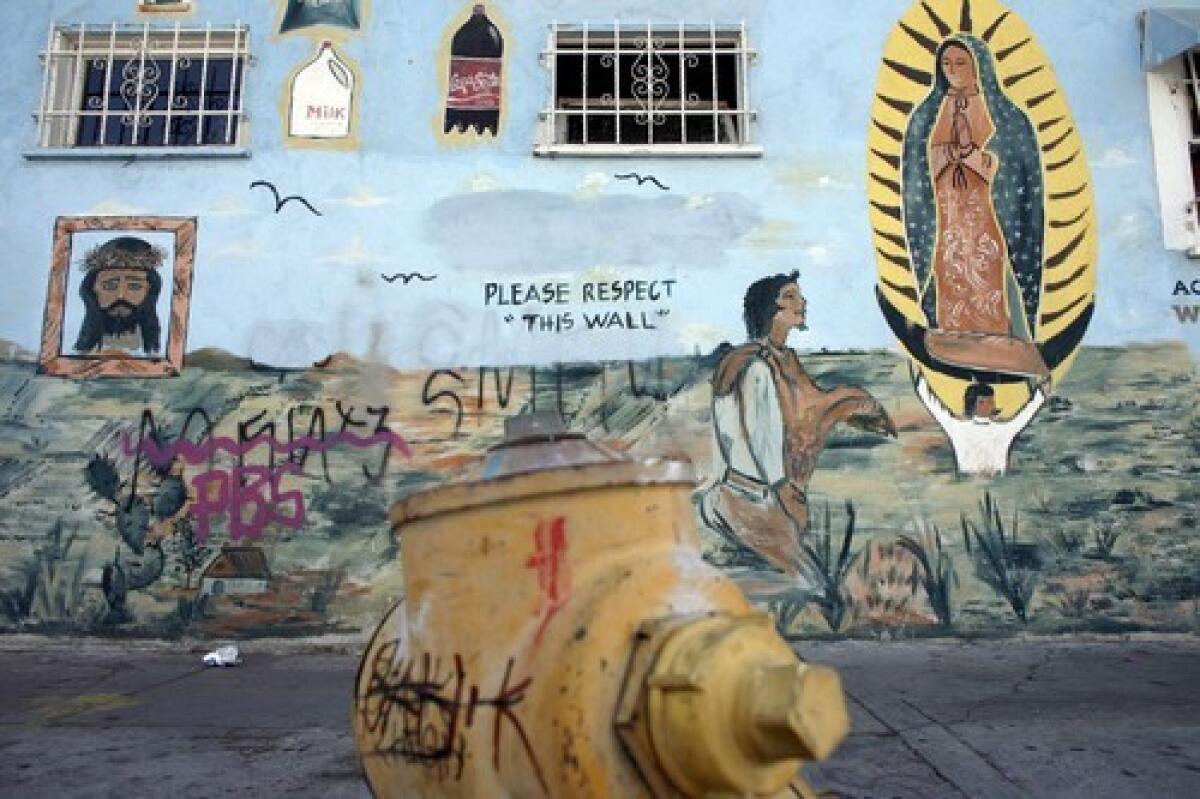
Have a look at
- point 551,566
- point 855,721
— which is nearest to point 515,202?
point 855,721

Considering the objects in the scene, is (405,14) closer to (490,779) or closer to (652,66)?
(652,66)

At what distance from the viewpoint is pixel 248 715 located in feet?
12.9

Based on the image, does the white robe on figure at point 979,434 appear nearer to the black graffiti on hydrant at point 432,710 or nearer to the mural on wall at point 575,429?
the mural on wall at point 575,429

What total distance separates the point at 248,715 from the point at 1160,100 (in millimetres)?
6935

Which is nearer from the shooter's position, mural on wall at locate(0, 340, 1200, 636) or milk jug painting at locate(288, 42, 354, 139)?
mural on wall at locate(0, 340, 1200, 636)

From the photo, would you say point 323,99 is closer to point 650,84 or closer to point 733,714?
point 650,84

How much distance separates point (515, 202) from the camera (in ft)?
20.0

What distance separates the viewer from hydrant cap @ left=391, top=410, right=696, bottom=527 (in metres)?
1.65

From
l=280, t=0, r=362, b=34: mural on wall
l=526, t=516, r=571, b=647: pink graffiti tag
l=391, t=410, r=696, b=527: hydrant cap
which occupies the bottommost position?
l=526, t=516, r=571, b=647: pink graffiti tag

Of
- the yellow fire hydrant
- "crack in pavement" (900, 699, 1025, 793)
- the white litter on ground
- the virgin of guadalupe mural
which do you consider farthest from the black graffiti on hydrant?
the virgin of guadalupe mural

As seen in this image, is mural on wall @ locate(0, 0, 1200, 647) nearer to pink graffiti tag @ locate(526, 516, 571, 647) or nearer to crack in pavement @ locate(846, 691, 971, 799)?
crack in pavement @ locate(846, 691, 971, 799)

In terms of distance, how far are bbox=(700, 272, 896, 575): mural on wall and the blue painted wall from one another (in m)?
0.18

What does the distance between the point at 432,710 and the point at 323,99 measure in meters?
5.55

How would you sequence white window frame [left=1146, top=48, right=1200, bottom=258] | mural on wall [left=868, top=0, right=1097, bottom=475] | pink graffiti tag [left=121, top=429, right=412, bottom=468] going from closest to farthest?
1. pink graffiti tag [left=121, top=429, right=412, bottom=468]
2. mural on wall [left=868, top=0, right=1097, bottom=475]
3. white window frame [left=1146, top=48, right=1200, bottom=258]
